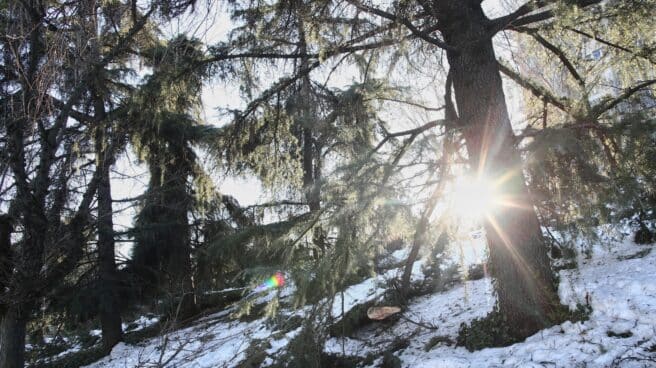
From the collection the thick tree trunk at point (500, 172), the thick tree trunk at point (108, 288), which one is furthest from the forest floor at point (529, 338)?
the thick tree trunk at point (108, 288)

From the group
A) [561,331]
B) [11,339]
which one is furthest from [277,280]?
[11,339]

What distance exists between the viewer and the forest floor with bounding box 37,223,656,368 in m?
3.53

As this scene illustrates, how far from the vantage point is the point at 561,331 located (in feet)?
13.0

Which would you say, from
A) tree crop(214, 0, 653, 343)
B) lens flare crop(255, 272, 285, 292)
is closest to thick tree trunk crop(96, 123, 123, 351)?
lens flare crop(255, 272, 285, 292)

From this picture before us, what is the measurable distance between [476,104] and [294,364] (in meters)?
3.38

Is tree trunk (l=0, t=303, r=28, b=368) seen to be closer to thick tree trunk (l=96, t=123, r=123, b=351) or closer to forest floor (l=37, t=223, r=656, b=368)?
forest floor (l=37, t=223, r=656, b=368)

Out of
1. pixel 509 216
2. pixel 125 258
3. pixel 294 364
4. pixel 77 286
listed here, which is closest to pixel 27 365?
pixel 77 286

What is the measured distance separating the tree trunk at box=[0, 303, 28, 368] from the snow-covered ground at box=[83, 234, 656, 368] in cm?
266

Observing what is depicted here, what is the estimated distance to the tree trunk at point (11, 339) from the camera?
659cm

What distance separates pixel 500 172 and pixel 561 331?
5.30 ft

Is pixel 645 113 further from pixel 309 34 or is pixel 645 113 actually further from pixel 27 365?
pixel 27 365

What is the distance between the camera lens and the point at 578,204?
4273mm

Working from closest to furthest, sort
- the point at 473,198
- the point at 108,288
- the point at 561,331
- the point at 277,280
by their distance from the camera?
the point at 561,331 → the point at 277,280 → the point at 473,198 → the point at 108,288

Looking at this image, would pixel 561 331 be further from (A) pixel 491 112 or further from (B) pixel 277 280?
(B) pixel 277 280
